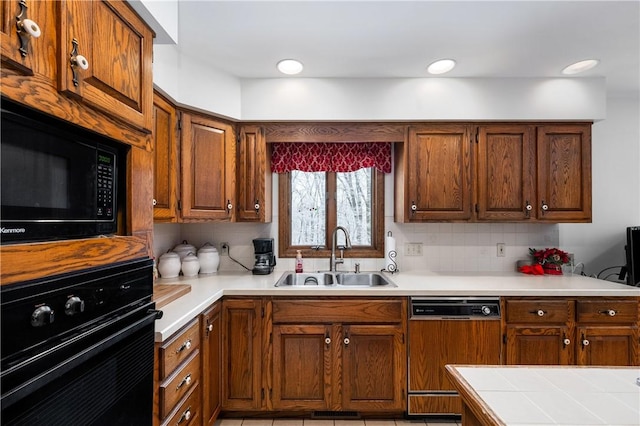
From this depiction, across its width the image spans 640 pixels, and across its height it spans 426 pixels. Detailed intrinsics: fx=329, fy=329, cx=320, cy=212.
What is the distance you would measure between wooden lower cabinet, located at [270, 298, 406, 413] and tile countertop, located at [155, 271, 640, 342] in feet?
0.24

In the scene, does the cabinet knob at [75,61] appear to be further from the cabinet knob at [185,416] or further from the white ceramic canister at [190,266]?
the white ceramic canister at [190,266]

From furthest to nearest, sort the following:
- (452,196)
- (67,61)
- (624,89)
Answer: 1. (624,89)
2. (452,196)
3. (67,61)

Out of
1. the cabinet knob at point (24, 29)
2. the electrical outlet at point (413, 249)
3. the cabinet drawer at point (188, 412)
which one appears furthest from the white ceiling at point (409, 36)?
the cabinet drawer at point (188, 412)

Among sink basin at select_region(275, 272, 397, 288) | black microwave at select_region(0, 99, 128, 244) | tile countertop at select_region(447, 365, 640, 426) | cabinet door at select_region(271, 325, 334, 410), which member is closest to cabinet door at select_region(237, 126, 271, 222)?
sink basin at select_region(275, 272, 397, 288)

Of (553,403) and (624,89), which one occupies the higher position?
(624,89)

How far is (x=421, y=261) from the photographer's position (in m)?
2.78

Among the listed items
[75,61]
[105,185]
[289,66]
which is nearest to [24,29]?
[75,61]

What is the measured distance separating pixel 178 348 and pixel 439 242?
2133mm

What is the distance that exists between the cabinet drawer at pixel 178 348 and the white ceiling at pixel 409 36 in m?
1.58

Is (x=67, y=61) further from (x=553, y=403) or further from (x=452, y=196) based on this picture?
(x=452, y=196)

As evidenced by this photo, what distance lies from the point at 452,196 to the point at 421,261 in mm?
631

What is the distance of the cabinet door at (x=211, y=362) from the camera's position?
5.91 feet

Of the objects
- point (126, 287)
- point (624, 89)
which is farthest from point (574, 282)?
point (126, 287)

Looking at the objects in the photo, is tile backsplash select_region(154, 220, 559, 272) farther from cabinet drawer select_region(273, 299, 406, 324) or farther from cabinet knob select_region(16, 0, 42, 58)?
cabinet knob select_region(16, 0, 42, 58)
